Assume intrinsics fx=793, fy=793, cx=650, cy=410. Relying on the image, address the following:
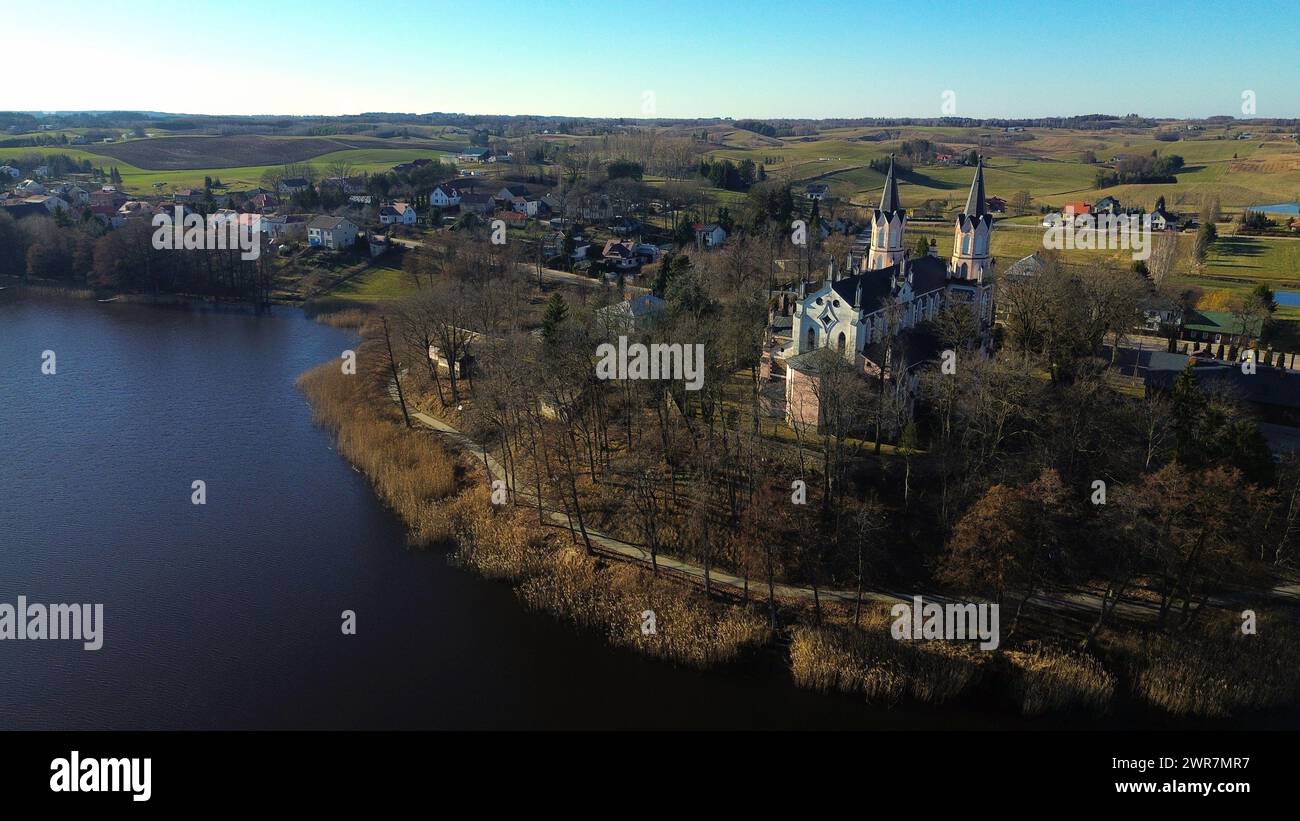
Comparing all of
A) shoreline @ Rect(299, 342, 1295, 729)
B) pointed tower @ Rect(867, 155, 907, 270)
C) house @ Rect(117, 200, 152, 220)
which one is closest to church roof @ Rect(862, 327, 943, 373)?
pointed tower @ Rect(867, 155, 907, 270)

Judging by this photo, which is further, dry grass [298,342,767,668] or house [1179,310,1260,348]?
house [1179,310,1260,348]

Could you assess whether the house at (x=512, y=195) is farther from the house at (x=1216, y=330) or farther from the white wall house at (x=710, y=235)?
the house at (x=1216, y=330)

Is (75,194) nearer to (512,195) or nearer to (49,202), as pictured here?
(49,202)

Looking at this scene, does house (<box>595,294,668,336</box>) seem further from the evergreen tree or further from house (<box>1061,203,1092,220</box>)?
house (<box>1061,203,1092,220</box>)

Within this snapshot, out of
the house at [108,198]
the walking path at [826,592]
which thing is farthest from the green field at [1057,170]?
the walking path at [826,592]

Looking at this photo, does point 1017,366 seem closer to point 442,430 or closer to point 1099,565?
point 1099,565

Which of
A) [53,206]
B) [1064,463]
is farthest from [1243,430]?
[53,206]
